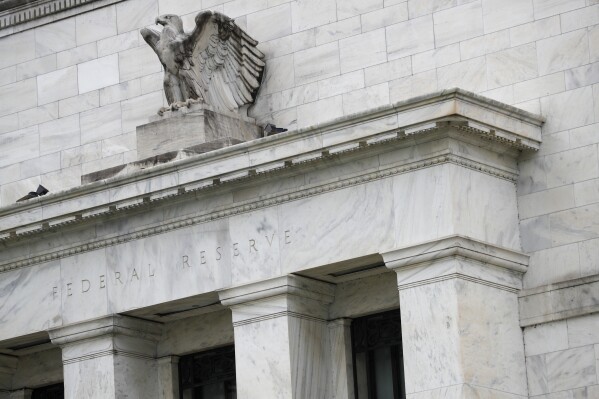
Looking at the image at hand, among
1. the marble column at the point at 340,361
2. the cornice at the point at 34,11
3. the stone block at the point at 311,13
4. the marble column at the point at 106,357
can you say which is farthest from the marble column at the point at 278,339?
the cornice at the point at 34,11

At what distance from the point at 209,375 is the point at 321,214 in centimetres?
438

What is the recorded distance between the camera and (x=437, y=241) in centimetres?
3297

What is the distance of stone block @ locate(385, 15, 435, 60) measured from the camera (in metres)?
35.8

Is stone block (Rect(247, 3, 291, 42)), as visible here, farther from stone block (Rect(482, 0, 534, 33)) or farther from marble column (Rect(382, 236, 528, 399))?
marble column (Rect(382, 236, 528, 399))

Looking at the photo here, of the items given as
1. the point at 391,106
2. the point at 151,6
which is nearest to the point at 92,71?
the point at 151,6

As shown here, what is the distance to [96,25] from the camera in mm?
40406

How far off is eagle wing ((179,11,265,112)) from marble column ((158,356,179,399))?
4.50m

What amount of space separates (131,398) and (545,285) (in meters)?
7.58

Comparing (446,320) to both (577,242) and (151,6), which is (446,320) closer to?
(577,242)

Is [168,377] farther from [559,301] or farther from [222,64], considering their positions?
[559,301]

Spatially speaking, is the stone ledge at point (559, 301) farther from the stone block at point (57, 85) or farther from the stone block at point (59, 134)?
the stone block at point (57, 85)

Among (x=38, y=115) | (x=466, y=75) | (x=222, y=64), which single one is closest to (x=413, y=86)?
(x=466, y=75)

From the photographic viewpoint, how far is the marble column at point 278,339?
3434cm

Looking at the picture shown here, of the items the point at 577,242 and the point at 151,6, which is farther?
the point at 151,6
